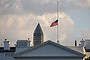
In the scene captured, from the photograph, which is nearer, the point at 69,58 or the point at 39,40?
the point at 69,58

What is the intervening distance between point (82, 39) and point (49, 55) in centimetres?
2080

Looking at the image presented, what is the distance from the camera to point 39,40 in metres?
136

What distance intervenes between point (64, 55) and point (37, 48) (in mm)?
5194

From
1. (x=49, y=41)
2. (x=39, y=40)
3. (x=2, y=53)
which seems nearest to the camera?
(x=49, y=41)

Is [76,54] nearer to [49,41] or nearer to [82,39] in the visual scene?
[49,41]

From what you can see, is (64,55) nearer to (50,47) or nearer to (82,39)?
(50,47)

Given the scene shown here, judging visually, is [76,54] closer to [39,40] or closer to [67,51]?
[67,51]

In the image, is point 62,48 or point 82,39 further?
point 82,39

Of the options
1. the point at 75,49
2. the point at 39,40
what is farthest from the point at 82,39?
the point at 39,40

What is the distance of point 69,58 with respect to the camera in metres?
80.9

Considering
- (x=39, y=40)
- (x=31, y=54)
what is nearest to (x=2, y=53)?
(x=31, y=54)

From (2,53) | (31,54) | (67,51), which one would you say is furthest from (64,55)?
(2,53)

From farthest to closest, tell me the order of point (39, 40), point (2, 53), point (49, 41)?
point (39, 40), point (2, 53), point (49, 41)

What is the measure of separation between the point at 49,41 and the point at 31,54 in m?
4.56
